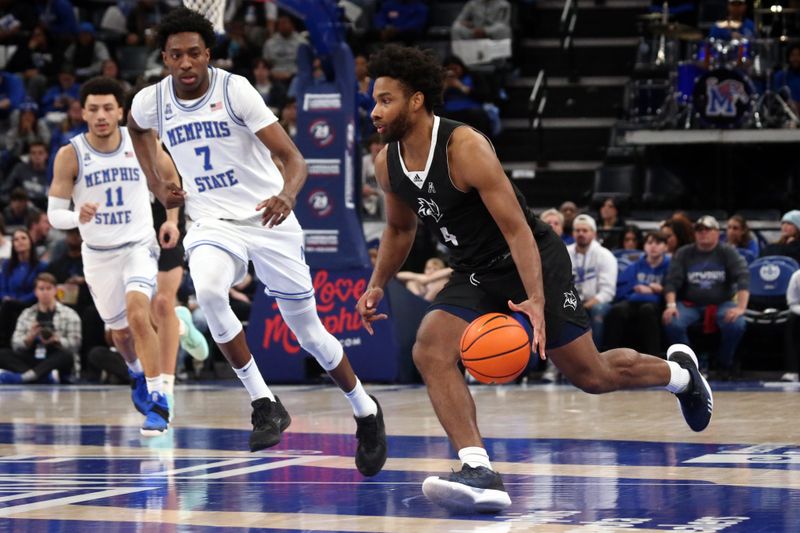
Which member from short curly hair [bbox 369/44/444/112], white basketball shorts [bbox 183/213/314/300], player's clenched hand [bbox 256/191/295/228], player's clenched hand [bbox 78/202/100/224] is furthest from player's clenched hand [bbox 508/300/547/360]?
player's clenched hand [bbox 78/202/100/224]

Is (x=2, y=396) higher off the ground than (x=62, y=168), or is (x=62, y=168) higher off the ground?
(x=62, y=168)

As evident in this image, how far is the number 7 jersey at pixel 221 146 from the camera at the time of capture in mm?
7156

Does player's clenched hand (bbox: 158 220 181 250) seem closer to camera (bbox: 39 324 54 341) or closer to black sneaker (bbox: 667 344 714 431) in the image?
black sneaker (bbox: 667 344 714 431)

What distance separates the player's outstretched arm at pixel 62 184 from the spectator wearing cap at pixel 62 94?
9.80 meters

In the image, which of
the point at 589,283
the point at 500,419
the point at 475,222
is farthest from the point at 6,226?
the point at 475,222

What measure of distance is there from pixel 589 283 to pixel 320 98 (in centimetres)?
304

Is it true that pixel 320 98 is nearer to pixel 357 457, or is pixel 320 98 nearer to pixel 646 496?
pixel 357 457

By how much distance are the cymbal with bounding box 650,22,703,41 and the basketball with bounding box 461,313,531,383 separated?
12.2m

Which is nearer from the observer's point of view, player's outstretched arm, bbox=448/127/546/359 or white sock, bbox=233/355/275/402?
player's outstretched arm, bbox=448/127/546/359

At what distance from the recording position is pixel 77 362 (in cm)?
1417

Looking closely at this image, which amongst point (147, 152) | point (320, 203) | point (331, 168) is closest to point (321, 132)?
point (331, 168)

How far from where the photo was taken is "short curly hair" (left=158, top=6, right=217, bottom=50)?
7.14 metres

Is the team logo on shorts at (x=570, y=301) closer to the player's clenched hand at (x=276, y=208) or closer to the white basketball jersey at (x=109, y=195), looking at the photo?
the player's clenched hand at (x=276, y=208)

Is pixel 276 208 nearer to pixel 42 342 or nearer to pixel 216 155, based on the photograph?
pixel 216 155
